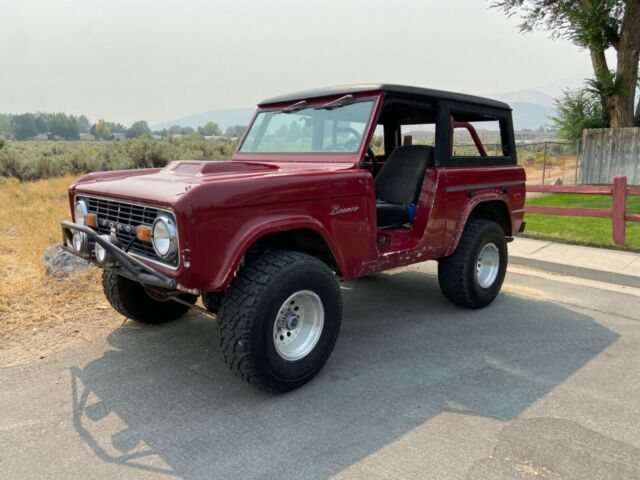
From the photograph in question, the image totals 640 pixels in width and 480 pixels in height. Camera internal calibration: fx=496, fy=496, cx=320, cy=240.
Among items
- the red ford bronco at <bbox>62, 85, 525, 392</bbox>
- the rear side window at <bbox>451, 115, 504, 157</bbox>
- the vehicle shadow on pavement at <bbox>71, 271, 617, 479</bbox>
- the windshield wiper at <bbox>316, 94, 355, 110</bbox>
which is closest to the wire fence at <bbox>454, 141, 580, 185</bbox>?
the rear side window at <bbox>451, 115, 504, 157</bbox>

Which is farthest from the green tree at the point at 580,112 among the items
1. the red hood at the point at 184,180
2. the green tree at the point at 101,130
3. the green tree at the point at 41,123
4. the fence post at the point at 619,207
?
the green tree at the point at 41,123

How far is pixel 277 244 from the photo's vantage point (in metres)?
3.49

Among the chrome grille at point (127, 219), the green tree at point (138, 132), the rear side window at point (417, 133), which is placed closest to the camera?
the chrome grille at point (127, 219)

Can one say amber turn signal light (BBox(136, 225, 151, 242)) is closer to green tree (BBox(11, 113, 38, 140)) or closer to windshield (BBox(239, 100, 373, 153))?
windshield (BBox(239, 100, 373, 153))

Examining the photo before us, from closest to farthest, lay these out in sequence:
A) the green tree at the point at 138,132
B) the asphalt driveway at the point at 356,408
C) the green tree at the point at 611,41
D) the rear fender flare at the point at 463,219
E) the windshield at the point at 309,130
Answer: the asphalt driveway at the point at 356,408 < the windshield at the point at 309,130 < the rear fender flare at the point at 463,219 < the green tree at the point at 611,41 < the green tree at the point at 138,132

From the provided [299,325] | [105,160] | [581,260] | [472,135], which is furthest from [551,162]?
[299,325]

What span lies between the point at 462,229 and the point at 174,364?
8.94ft

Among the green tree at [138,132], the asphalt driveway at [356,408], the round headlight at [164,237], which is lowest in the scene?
the asphalt driveway at [356,408]

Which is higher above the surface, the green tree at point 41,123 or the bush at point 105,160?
the green tree at point 41,123

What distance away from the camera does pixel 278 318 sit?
3.16 m

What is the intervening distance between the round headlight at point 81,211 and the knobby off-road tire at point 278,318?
1363mm

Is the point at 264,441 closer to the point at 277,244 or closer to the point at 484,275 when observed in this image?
the point at 277,244

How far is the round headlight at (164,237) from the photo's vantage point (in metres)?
2.74

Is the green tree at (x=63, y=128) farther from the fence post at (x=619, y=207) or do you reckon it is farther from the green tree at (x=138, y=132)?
the fence post at (x=619, y=207)
